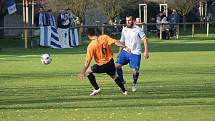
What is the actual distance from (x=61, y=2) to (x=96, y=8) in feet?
14.6

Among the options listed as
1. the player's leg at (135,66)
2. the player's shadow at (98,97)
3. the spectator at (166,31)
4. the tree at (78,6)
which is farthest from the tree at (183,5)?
the player's leg at (135,66)

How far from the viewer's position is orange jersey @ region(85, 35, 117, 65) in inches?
641

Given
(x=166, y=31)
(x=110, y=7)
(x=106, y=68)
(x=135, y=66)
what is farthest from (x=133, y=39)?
(x=110, y=7)

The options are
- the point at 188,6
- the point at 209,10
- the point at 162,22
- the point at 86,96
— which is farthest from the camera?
the point at 209,10

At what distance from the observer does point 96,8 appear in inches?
2409

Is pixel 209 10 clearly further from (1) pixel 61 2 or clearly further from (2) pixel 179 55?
(2) pixel 179 55

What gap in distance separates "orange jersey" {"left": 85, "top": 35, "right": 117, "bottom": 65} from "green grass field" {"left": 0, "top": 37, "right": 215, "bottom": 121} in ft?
2.87

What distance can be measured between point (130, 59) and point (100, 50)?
1.62 m

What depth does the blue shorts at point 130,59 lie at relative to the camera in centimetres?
1761

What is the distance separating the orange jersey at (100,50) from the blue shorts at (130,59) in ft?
4.09

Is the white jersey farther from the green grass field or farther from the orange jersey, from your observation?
the orange jersey

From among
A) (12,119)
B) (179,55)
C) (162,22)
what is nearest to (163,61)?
(179,55)

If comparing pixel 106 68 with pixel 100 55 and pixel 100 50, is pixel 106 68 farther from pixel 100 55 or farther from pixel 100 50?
pixel 100 50

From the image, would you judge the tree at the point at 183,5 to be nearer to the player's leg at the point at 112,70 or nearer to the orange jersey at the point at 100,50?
the player's leg at the point at 112,70
